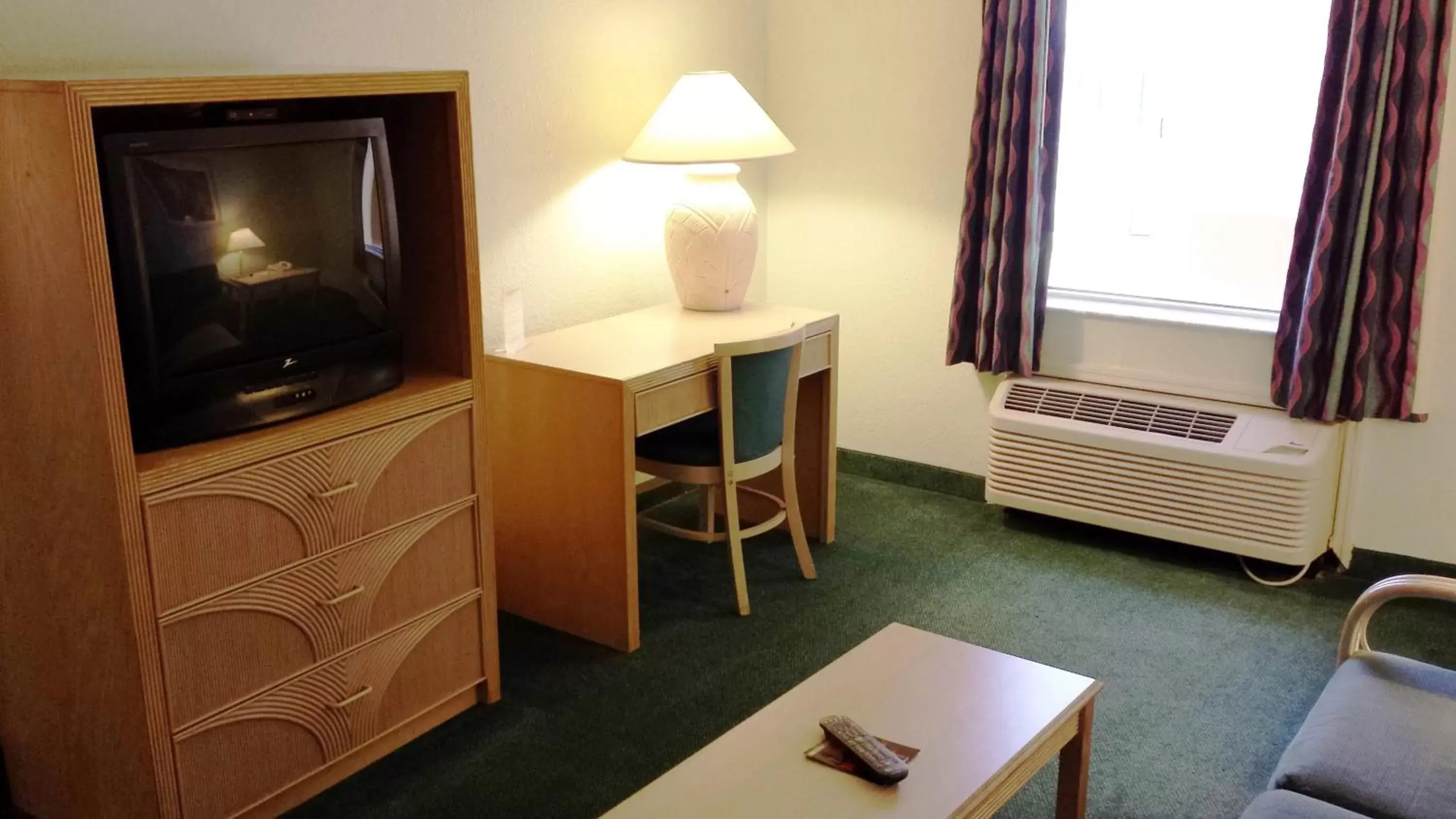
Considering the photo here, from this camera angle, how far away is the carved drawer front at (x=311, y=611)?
2.28 m

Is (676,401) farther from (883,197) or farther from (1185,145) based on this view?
(1185,145)

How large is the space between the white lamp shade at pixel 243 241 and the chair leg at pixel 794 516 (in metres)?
1.60

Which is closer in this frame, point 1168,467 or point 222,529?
point 222,529

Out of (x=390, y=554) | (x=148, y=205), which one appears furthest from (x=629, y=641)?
(x=148, y=205)

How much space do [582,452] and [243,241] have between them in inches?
41.1

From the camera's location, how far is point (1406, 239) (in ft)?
10.7

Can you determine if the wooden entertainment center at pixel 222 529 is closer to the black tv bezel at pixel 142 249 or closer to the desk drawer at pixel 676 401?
the black tv bezel at pixel 142 249

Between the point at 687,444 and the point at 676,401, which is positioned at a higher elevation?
the point at 676,401

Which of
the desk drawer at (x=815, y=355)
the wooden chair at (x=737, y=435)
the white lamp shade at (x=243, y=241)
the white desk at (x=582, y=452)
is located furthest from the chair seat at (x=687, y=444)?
the white lamp shade at (x=243, y=241)

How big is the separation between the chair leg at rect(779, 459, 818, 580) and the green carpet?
62 mm

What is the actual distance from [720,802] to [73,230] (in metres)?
1.35

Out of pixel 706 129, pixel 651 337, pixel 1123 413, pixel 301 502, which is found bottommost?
pixel 1123 413

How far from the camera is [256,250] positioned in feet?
7.70

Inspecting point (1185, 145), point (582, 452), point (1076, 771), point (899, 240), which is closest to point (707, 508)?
point (582, 452)
